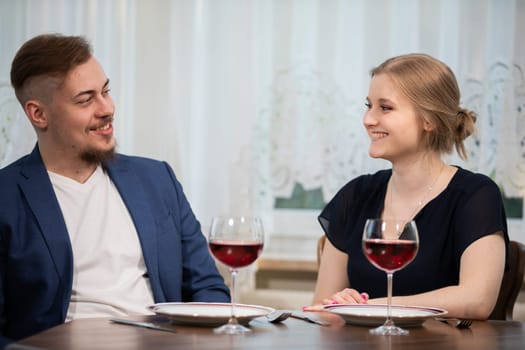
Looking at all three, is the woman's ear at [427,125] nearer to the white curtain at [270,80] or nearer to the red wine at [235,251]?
the white curtain at [270,80]

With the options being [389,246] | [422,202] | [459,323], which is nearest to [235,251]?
[389,246]

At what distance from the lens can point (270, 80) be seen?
10.5ft

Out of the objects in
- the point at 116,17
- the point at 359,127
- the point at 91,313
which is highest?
the point at 116,17

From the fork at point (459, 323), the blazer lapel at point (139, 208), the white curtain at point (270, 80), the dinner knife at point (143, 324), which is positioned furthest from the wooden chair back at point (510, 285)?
the dinner knife at point (143, 324)

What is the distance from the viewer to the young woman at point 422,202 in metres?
2.27

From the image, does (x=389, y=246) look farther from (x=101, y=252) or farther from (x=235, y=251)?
(x=101, y=252)

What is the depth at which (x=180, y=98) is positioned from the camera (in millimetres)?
3256

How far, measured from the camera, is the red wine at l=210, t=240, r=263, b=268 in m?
1.61

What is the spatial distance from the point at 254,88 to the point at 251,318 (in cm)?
162

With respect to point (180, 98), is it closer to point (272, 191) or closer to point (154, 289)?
point (272, 191)

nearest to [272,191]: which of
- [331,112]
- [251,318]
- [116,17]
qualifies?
[331,112]

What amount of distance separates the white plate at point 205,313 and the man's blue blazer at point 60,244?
1.64 ft

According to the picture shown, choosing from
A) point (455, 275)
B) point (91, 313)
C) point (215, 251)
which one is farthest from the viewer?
point (455, 275)

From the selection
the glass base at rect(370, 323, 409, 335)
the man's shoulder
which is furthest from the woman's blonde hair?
the glass base at rect(370, 323, 409, 335)
